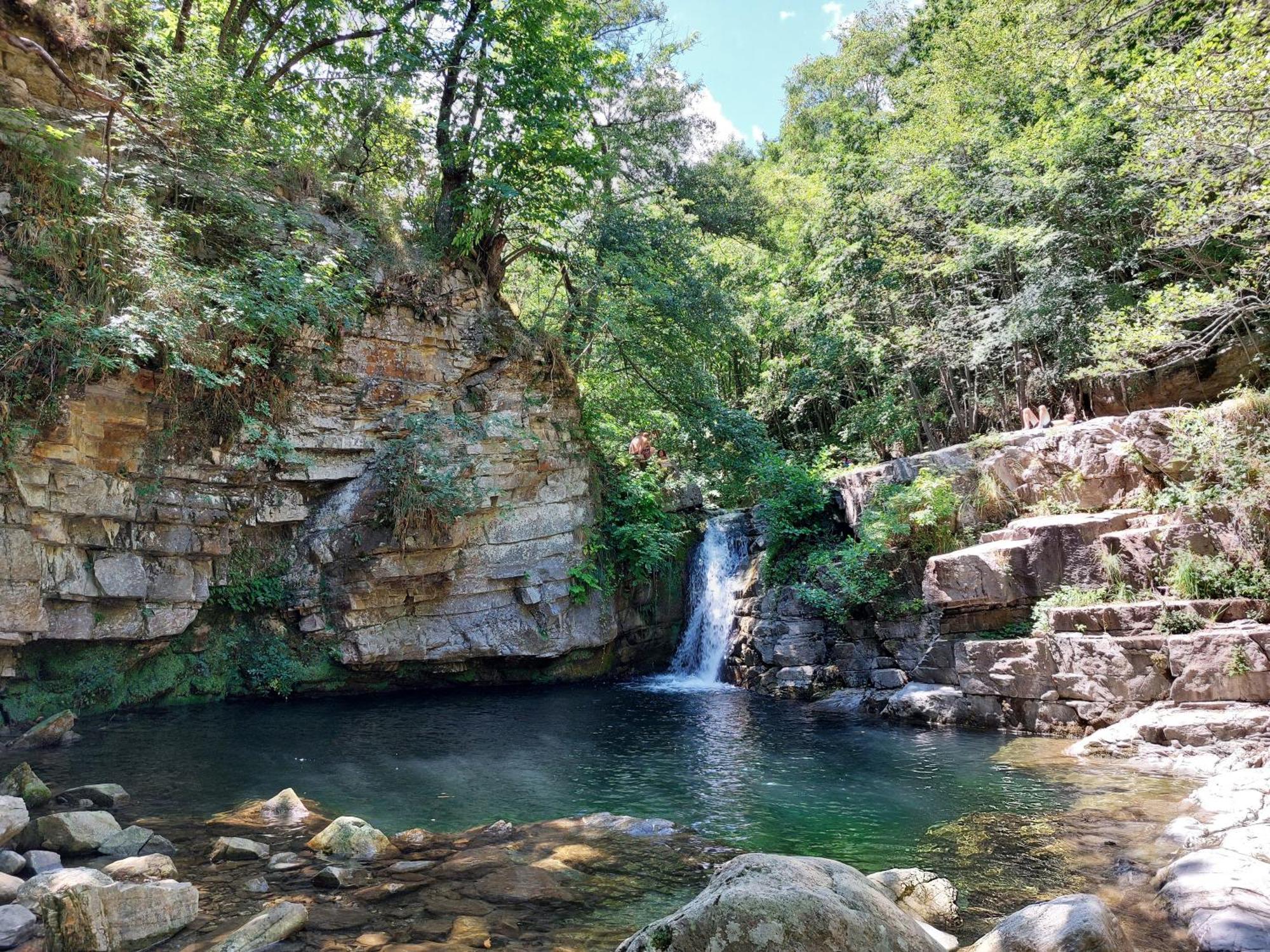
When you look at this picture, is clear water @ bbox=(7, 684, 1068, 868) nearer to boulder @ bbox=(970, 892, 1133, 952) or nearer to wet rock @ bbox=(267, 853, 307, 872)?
wet rock @ bbox=(267, 853, 307, 872)

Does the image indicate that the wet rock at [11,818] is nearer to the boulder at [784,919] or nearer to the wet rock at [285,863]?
the wet rock at [285,863]

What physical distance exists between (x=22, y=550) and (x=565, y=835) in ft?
24.5

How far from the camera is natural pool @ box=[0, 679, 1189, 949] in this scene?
521cm

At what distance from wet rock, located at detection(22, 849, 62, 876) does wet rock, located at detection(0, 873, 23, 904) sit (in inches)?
11.3

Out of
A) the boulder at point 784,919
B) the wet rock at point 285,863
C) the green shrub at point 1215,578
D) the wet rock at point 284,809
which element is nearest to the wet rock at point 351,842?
the wet rock at point 285,863

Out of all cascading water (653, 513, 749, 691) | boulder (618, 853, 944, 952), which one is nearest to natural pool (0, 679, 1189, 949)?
boulder (618, 853, 944, 952)

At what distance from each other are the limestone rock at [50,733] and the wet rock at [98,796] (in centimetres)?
248

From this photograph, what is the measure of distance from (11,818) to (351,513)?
701 cm

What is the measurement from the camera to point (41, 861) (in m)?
4.90

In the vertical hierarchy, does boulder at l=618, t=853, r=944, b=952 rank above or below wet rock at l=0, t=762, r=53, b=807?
above

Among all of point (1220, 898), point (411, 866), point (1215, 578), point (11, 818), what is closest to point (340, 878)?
point (411, 866)

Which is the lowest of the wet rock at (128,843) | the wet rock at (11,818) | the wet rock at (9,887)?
the wet rock at (128,843)

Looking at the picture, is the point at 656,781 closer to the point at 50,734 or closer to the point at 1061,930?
the point at 1061,930

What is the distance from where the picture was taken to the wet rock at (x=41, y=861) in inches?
190
